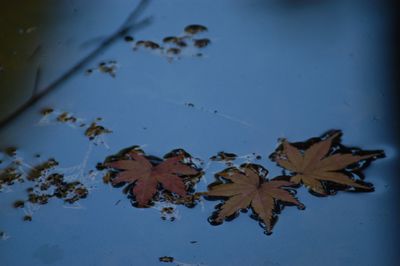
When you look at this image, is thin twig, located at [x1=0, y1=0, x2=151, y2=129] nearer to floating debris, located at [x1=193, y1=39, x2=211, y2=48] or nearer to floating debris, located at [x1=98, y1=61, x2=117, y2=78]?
floating debris, located at [x1=98, y1=61, x2=117, y2=78]

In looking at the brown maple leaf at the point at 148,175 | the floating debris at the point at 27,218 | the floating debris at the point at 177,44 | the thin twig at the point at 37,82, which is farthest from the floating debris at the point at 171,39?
the floating debris at the point at 27,218

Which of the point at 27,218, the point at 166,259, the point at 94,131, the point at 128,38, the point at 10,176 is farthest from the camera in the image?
the point at 128,38

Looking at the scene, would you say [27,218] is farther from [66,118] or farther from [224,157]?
[224,157]

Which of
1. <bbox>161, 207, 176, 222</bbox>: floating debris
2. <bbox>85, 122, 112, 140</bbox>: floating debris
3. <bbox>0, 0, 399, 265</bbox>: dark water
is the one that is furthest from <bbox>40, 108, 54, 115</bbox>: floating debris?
<bbox>161, 207, 176, 222</bbox>: floating debris

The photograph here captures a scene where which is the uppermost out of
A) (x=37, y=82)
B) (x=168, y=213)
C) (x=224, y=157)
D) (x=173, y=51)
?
(x=173, y=51)

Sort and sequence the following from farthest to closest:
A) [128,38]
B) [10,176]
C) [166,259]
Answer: [128,38] → [10,176] → [166,259]

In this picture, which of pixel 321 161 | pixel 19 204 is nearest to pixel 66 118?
pixel 19 204
